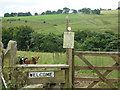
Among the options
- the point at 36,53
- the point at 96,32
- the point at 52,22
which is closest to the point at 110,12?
the point at 96,32

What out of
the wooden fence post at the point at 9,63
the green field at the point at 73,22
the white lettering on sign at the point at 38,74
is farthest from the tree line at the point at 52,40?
the wooden fence post at the point at 9,63

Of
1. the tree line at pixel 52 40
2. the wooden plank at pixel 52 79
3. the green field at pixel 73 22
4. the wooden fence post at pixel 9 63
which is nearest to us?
the wooden fence post at pixel 9 63

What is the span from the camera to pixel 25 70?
6.12 metres

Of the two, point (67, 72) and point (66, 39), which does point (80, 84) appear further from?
point (66, 39)

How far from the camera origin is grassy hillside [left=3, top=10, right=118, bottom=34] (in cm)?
1139

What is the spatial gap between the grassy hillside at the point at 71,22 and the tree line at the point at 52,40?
15.1 inches

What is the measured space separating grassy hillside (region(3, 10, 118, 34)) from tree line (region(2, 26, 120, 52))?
0.38 meters

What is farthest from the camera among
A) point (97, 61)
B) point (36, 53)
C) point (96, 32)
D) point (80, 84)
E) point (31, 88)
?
point (96, 32)

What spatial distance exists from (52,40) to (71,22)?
1653 millimetres

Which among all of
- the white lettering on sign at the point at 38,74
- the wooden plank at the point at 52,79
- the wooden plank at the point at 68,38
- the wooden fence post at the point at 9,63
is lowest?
the wooden plank at the point at 52,79

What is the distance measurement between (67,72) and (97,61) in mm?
3025

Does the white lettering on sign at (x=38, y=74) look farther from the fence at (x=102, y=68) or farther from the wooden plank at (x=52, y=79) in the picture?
the fence at (x=102, y=68)

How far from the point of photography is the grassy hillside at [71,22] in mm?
11391

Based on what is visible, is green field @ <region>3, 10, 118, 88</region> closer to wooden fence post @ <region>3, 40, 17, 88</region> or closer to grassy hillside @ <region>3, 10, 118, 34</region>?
grassy hillside @ <region>3, 10, 118, 34</region>
